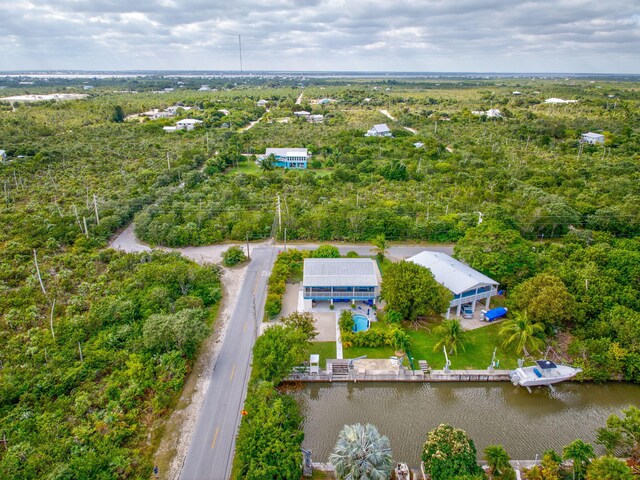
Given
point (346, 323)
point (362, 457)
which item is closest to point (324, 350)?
point (346, 323)

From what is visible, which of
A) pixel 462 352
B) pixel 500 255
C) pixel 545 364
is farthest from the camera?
pixel 500 255

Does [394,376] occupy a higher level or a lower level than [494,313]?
lower

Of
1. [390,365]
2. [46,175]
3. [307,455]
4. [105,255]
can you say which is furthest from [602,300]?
[46,175]

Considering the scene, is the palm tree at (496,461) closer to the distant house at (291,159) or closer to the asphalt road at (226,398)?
the asphalt road at (226,398)

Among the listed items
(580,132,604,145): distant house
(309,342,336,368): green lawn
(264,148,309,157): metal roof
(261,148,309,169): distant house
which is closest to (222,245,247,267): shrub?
(309,342,336,368): green lawn

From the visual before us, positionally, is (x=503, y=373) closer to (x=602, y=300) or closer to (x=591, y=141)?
(x=602, y=300)

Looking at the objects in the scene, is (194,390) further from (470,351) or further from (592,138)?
(592,138)
